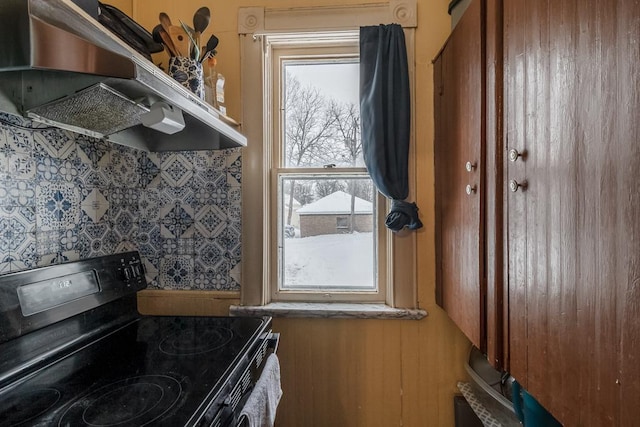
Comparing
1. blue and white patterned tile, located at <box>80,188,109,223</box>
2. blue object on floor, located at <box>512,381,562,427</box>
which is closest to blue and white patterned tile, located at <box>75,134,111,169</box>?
blue and white patterned tile, located at <box>80,188,109,223</box>

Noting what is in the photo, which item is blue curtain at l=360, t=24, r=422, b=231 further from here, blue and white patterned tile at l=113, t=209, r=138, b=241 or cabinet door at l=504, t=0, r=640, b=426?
blue and white patterned tile at l=113, t=209, r=138, b=241

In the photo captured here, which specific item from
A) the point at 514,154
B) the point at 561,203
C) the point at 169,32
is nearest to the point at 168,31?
the point at 169,32

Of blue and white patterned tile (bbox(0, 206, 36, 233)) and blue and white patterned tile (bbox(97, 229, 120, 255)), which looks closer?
blue and white patterned tile (bbox(0, 206, 36, 233))

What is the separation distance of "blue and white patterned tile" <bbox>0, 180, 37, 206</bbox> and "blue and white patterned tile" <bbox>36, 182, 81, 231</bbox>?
0.02 metres

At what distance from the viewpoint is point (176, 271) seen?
152 centimetres

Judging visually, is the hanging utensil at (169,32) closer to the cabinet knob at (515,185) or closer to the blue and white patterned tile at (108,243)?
the blue and white patterned tile at (108,243)

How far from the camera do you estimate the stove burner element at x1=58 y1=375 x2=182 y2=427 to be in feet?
2.18

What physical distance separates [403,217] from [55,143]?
53.3 inches

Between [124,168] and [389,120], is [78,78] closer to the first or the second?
[124,168]

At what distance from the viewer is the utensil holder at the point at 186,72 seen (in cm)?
118

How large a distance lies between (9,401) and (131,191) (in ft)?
3.12

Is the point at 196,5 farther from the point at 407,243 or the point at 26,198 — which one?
the point at 407,243

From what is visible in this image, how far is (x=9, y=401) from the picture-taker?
0.75 metres

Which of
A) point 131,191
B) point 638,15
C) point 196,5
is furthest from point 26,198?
point 638,15
